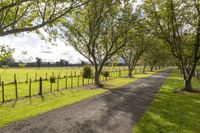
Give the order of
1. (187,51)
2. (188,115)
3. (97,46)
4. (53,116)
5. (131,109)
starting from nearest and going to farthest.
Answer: (53,116)
(188,115)
(131,109)
(187,51)
(97,46)

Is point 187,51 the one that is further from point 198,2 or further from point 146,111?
point 146,111

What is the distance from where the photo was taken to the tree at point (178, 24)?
22203 millimetres

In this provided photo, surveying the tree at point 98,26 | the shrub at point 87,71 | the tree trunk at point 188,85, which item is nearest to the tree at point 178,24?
the tree trunk at point 188,85

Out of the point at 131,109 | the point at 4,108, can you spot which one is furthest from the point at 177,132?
the point at 4,108

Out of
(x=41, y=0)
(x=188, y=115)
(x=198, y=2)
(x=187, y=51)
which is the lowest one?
(x=188, y=115)

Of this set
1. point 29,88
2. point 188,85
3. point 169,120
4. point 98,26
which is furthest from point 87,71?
point 169,120

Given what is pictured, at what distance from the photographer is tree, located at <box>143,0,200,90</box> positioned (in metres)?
22.2

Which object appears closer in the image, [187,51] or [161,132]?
[161,132]

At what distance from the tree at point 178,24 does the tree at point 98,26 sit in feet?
12.2

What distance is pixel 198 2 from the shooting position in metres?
21.4

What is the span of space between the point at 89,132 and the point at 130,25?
21663 mm

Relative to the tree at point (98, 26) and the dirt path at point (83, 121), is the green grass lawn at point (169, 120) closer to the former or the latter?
the dirt path at point (83, 121)

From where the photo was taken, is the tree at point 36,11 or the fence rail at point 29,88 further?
the fence rail at point 29,88

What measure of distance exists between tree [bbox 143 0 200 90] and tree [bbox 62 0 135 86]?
146 inches
